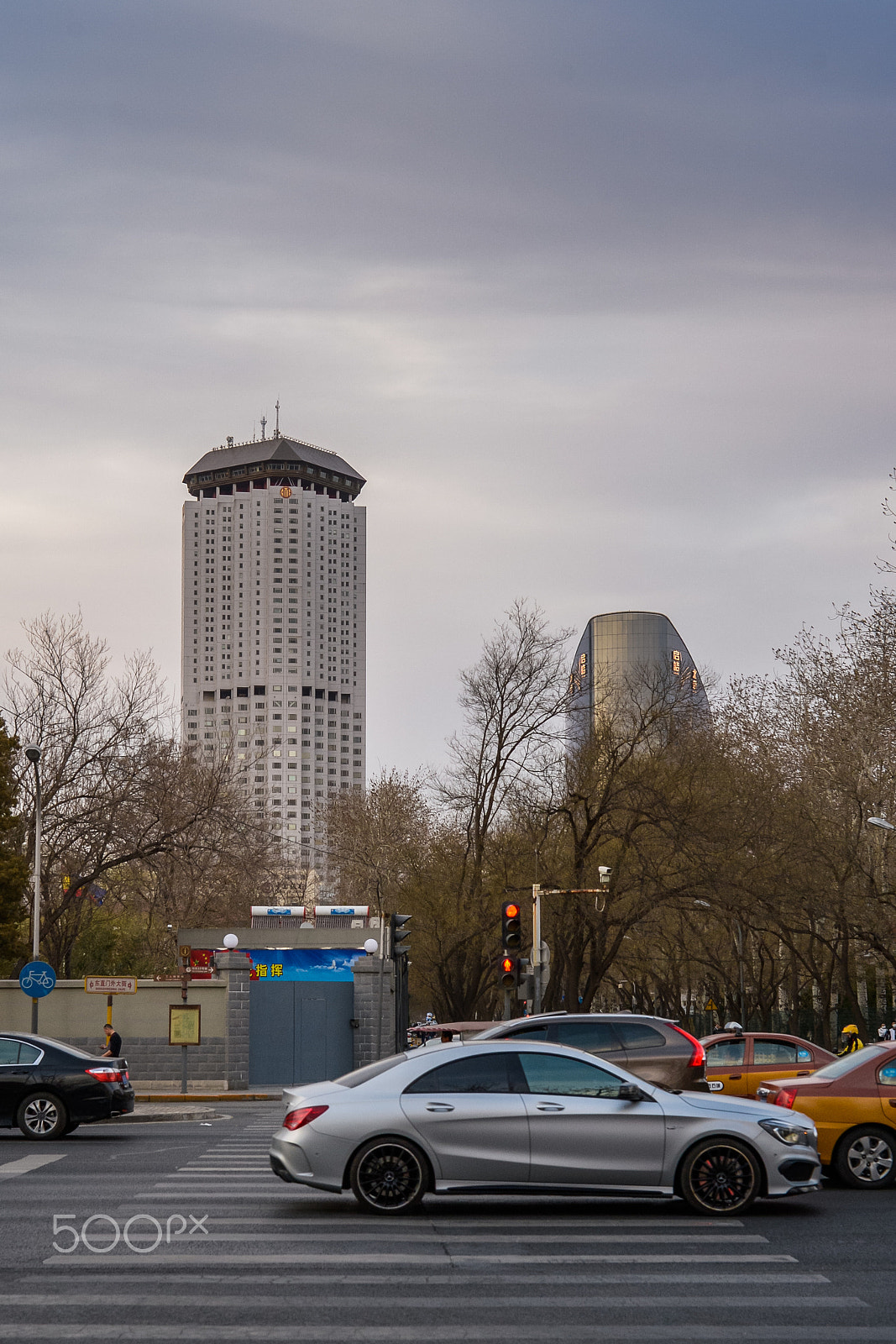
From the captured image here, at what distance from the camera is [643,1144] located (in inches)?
479

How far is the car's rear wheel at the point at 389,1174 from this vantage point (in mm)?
12078

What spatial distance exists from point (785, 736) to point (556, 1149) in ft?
135

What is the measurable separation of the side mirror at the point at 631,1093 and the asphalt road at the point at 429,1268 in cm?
97

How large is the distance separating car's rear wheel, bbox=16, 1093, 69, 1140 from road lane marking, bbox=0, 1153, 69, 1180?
7.18ft

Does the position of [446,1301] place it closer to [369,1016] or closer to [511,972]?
[511,972]

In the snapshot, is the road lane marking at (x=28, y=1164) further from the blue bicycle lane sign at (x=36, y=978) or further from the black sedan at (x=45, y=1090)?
the blue bicycle lane sign at (x=36, y=978)

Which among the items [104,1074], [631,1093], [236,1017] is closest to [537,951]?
[236,1017]

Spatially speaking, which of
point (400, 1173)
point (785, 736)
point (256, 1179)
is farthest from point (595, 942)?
point (400, 1173)

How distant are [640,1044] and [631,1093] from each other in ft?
19.0

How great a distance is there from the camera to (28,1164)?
16.6m

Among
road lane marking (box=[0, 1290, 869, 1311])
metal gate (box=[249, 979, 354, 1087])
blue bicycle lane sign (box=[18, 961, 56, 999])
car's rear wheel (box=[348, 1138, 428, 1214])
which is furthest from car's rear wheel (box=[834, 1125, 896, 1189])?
metal gate (box=[249, 979, 354, 1087])

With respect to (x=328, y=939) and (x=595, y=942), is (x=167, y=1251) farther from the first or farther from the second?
(x=595, y=942)

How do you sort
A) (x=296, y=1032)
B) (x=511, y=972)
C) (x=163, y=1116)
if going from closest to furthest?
(x=163, y=1116)
(x=511, y=972)
(x=296, y=1032)

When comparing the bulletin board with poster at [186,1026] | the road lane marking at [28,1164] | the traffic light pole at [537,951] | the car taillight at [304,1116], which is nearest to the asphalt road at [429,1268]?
the car taillight at [304,1116]
